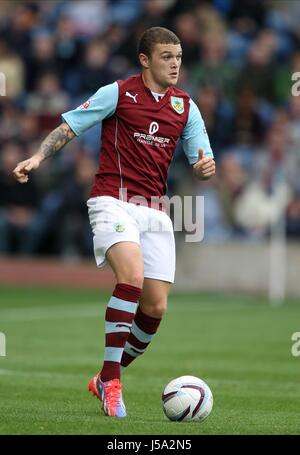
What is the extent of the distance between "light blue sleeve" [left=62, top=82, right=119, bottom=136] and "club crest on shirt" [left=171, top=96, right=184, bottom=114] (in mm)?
430

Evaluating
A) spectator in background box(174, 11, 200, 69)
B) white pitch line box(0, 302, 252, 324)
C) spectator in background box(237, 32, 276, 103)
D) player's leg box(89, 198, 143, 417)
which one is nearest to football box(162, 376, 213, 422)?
player's leg box(89, 198, 143, 417)

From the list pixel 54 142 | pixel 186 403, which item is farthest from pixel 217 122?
pixel 186 403

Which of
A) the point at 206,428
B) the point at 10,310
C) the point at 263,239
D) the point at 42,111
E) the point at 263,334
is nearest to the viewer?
the point at 206,428

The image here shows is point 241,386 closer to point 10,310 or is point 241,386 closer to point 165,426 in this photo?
point 165,426

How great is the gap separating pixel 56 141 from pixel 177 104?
3.04 ft

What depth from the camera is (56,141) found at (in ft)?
26.9

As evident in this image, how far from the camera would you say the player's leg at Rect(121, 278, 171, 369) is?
832 centimetres

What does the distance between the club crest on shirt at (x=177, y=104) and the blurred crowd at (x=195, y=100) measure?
35.9 ft

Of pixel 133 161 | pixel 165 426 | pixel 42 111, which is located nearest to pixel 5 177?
pixel 42 111

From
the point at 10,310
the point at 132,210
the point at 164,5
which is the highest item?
the point at 164,5

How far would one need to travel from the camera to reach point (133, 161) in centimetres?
833

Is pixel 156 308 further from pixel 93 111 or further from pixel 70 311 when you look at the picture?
pixel 70 311

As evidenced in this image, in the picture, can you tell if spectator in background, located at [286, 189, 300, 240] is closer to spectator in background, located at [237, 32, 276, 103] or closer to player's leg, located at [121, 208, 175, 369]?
spectator in background, located at [237, 32, 276, 103]

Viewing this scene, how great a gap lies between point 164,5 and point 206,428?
16.0 metres
